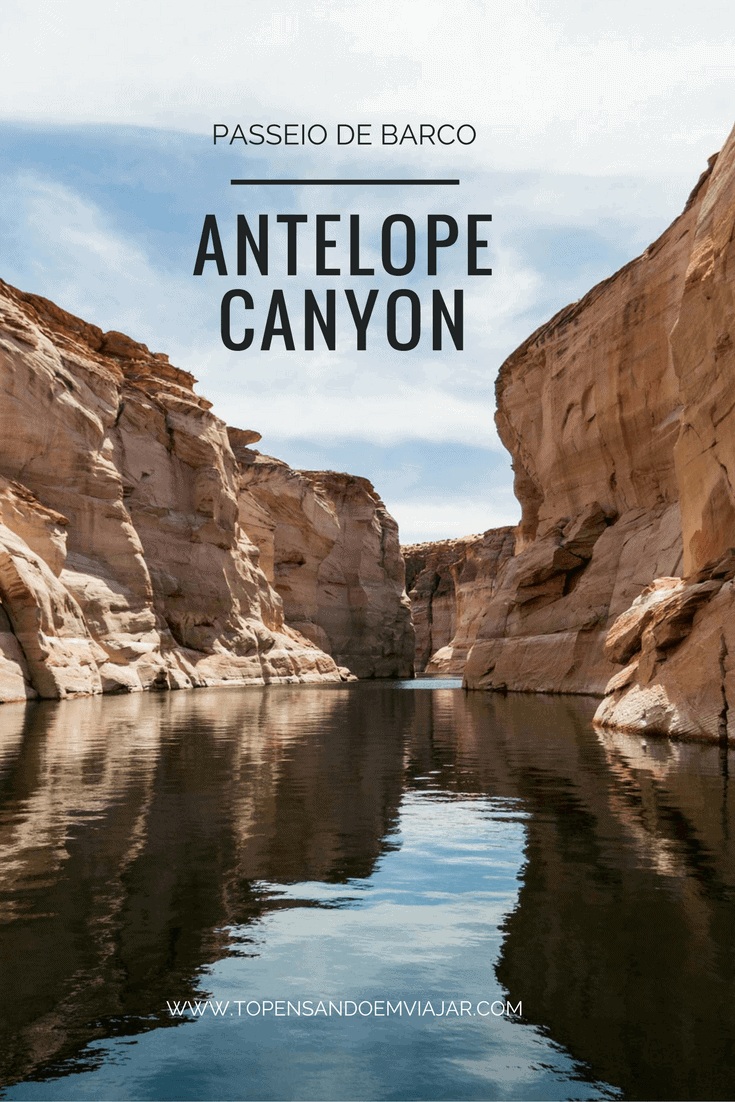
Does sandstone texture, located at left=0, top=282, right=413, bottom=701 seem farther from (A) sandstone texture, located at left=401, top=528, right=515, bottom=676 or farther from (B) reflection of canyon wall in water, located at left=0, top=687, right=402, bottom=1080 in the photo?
(A) sandstone texture, located at left=401, top=528, right=515, bottom=676

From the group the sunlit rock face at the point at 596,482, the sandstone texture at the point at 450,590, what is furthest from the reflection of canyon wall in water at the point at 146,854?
the sandstone texture at the point at 450,590

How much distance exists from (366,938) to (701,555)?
16.0 m

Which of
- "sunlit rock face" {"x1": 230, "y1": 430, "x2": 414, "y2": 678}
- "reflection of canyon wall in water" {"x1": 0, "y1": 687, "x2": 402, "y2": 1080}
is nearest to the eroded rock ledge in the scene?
"reflection of canyon wall in water" {"x1": 0, "y1": 687, "x2": 402, "y2": 1080}

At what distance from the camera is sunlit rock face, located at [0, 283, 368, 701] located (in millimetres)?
32062

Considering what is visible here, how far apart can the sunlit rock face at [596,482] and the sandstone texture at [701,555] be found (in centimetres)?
1063

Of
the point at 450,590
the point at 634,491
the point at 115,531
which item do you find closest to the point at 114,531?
the point at 115,531

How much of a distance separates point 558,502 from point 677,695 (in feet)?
91.2

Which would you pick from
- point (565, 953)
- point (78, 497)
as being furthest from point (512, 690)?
point (565, 953)

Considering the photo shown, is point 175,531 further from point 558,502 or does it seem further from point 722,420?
point 722,420

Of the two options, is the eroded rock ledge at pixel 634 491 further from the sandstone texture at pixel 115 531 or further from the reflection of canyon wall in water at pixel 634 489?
the sandstone texture at pixel 115 531

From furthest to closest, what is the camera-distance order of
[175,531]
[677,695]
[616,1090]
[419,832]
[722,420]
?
1. [175,531]
2. [722,420]
3. [677,695]
4. [419,832]
5. [616,1090]

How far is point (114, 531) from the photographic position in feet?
137

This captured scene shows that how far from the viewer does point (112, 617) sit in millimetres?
38750

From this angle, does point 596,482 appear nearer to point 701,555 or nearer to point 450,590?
point 701,555
